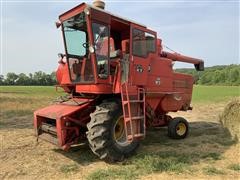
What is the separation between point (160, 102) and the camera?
8.97 m

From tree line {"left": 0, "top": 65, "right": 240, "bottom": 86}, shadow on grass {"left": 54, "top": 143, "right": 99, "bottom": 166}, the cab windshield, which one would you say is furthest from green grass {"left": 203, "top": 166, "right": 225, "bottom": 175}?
tree line {"left": 0, "top": 65, "right": 240, "bottom": 86}

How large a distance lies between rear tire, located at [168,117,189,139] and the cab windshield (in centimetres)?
326

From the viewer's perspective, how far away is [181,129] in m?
9.35

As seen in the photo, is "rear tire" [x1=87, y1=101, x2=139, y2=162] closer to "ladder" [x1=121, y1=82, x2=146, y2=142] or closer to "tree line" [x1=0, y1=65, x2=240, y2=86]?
"ladder" [x1=121, y1=82, x2=146, y2=142]

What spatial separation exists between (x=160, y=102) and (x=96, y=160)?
2969mm

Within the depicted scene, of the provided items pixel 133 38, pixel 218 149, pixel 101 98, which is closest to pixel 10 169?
pixel 101 98

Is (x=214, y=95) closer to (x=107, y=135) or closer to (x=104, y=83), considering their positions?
(x=104, y=83)

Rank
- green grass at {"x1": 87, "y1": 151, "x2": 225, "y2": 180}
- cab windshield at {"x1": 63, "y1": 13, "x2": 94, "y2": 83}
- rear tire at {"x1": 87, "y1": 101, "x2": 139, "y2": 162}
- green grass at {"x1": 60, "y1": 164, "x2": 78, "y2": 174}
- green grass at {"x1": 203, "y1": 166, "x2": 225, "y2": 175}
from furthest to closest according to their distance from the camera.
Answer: cab windshield at {"x1": 63, "y1": 13, "x2": 94, "y2": 83} → rear tire at {"x1": 87, "y1": 101, "x2": 139, "y2": 162} → green grass at {"x1": 60, "y1": 164, "x2": 78, "y2": 174} → green grass at {"x1": 203, "y1": 166, "x2": 225, "y2": 175} → green grass at {"x1": 87, "y1": 151, "x2": 225, "y2": 180}

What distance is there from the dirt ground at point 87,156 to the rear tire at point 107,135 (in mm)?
304

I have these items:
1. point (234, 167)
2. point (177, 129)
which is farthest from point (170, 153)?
point (177, 129)

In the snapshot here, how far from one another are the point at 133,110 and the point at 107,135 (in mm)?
1075

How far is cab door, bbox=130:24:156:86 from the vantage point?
7.61m

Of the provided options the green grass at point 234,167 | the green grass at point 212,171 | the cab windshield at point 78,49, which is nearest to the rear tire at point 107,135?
the cab windshield at point 78,49

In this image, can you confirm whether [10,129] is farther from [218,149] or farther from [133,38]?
[218,149]
